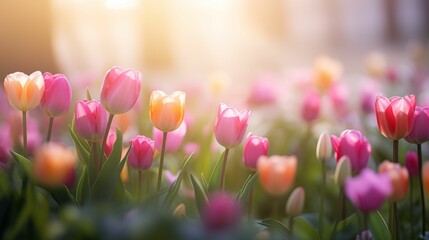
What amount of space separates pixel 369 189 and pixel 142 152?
0.58m

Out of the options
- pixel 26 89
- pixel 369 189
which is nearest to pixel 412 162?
pixel 369 189

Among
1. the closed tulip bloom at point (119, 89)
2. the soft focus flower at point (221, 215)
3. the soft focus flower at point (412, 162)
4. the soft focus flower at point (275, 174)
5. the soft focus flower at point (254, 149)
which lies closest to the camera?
the soft focus flower at point (221, 215)

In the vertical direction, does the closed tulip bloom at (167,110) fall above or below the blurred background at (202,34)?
above

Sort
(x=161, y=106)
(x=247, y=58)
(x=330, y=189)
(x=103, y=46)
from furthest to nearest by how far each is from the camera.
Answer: (x=247, y=58) < (x=103, y=46) < (x=330, y=189) < (x=161, y=106)

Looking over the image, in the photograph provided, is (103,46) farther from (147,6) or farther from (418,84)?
(418,84)

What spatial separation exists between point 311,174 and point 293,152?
0.76 feet

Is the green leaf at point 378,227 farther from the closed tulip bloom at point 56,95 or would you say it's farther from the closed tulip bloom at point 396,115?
the closed tulip bloom at point 56,95

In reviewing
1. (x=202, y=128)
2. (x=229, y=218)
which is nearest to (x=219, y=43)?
(x=202, y=128)

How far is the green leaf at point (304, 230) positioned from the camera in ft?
5.76

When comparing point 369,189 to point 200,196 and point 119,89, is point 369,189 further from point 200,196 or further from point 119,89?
point 119,89

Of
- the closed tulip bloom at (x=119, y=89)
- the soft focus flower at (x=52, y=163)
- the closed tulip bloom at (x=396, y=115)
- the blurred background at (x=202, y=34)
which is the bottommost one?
the blurred background at (x=202, y=34)

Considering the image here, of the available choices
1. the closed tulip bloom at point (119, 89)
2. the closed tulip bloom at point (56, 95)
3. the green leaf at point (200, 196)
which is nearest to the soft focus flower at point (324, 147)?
the green leaf at point (200, 196)

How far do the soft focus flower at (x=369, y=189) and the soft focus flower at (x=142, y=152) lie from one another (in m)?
0.54

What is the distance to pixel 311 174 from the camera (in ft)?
9.60
